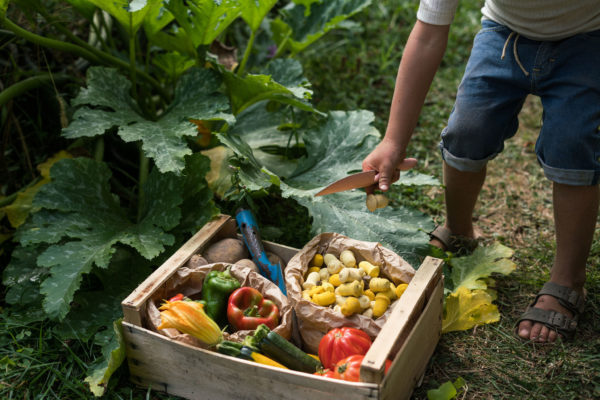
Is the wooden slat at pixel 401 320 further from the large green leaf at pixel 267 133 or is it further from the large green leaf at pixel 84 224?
the large green leaf at pixel 267 133

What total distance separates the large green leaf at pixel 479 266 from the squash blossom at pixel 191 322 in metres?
0.99

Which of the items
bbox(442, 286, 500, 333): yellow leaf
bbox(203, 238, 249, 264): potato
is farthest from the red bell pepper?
bbox(442, 286, 500, 333): yellow leaf

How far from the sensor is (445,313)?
222 centimetres

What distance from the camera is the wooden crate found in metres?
1.67

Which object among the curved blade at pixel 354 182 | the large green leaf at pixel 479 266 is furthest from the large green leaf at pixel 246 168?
the large green leaf at pixel 479 266

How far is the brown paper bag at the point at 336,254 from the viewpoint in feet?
6.25

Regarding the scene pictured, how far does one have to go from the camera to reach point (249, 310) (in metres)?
1.96

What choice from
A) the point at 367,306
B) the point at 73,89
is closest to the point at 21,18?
the point at 73,89

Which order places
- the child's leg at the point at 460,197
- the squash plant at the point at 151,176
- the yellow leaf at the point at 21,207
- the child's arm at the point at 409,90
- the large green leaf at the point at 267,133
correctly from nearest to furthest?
the child's arm at the point at 409,90, the squash plant at the point at 151,176, the child's leg at the point at 460,197, the yellow leaf at the point at 21,207, the large green leaf at the point at 267,133

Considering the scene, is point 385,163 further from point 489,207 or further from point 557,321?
point 489,207

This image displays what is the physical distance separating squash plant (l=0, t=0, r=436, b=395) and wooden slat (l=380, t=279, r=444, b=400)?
Answer: 1.02ft

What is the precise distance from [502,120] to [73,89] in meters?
2.04

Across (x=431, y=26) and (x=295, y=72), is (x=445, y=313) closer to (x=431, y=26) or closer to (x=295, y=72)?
(x=431, y=26)

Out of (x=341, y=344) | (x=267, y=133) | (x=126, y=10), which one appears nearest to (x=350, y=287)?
(x=341, y=344)
